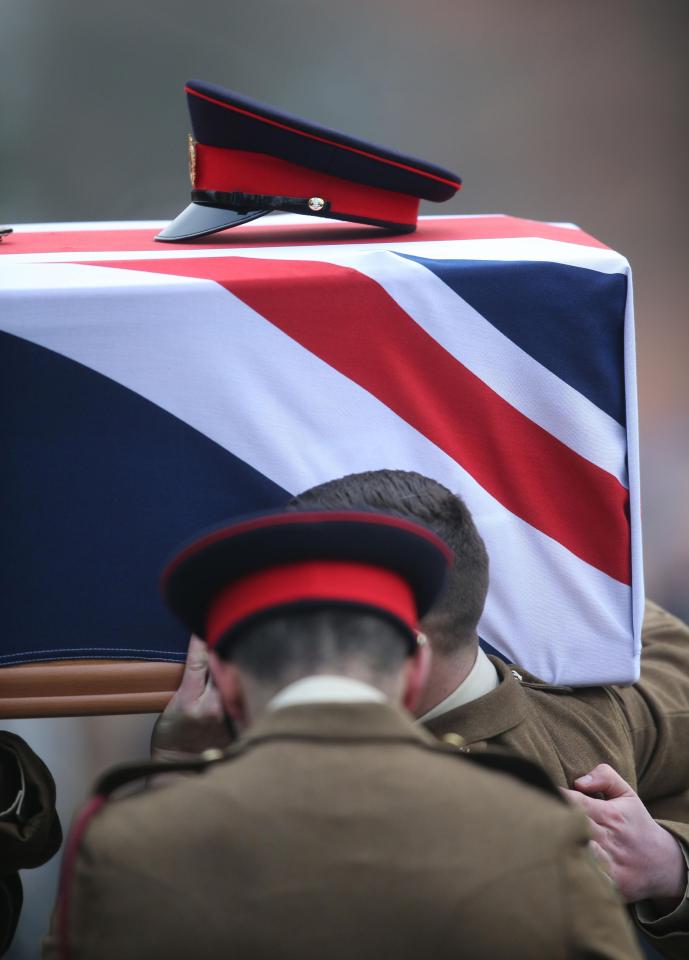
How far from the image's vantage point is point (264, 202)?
4.94ft

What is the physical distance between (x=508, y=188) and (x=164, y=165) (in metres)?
1.05

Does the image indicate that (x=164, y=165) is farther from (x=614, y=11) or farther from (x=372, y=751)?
(x=372, y=751)

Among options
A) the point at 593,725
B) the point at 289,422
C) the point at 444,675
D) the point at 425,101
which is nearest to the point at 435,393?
the point at 289,422

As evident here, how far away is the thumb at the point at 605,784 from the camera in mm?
1278

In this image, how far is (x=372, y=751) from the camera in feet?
2.65

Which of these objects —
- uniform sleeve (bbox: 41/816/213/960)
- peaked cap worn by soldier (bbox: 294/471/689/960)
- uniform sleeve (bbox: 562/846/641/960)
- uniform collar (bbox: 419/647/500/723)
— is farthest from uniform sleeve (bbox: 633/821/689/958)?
uniform sleeve (bbox: 41/816/213/960)

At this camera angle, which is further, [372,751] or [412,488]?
[412,488]

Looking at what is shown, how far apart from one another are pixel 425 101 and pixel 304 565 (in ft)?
8.44

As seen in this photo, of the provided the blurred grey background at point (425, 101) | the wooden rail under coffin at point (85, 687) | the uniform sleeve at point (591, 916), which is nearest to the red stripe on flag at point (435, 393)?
the wooden rail under coffin at point (85, 687)

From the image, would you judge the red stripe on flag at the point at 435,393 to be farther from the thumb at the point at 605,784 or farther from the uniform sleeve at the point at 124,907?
the uniform sleeve at the point at 124,907

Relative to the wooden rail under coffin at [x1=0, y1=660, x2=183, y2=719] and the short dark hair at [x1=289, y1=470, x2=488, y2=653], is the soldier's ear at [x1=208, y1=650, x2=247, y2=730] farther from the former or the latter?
the wooden rail under coffin at [x1=0, y1=660, x2=183, y2=719]

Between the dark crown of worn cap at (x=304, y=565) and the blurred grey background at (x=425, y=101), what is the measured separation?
2434 mm

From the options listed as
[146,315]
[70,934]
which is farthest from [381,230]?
[70,934]

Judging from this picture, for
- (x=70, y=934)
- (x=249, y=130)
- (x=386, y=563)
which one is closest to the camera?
(x=70, y=934)
